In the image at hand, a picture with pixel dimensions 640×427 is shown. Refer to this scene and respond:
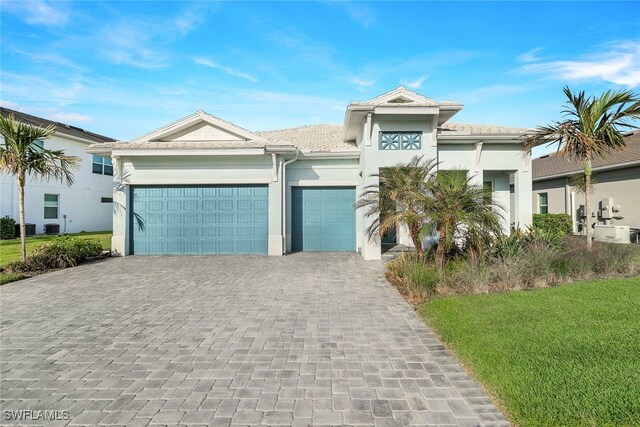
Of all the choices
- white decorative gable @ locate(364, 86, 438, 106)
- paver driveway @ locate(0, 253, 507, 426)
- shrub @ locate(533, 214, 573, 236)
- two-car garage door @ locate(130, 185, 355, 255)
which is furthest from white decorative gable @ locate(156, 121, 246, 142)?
shrub @ locate(533, 214, 573, 236)

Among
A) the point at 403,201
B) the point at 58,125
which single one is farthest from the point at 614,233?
the point at 58,125

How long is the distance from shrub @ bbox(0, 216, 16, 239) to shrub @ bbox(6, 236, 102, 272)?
9.17 metres

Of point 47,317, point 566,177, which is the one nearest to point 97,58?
point 47,317

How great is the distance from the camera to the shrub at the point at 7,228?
15.5m

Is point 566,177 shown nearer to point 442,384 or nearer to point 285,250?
point 285,250

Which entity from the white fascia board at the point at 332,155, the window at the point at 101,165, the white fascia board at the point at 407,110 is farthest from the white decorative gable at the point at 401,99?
the window at the point at 101,165

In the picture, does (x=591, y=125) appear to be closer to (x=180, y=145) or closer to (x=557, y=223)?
(x=557, y=223)

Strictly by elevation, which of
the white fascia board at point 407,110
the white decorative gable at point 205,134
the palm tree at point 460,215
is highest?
the white fascia board at point 407,110

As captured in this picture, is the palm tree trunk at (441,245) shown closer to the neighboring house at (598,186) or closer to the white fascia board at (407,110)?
the white fascia board at (407,110)

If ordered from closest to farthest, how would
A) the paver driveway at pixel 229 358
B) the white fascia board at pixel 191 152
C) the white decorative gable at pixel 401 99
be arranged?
the paver driveway at pixel 229 358 → the white decorative gable at pixel 401 99 → the white fascia board at pixel 191 152

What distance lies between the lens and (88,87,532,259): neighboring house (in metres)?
11.4

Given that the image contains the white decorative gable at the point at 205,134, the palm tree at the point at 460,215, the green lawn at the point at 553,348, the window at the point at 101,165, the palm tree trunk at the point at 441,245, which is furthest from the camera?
the window at the point at 101,165

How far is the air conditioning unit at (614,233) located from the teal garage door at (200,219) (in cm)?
1460

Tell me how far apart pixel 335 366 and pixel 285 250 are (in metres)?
8.47
